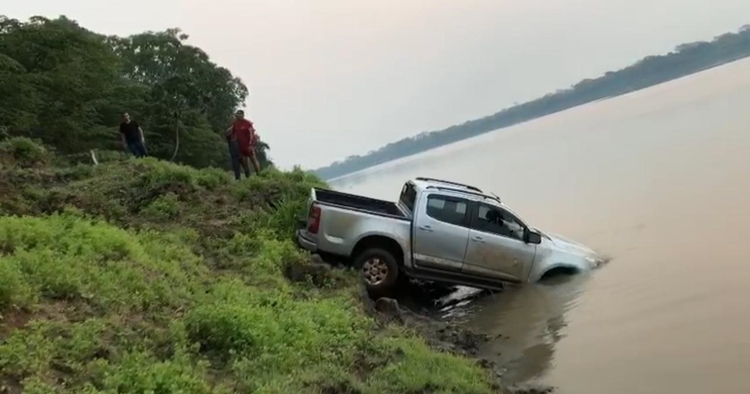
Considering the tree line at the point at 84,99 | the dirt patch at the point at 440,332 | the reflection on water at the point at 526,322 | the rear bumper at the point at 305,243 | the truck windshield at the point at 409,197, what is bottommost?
the reflection on water at the point at 526,322

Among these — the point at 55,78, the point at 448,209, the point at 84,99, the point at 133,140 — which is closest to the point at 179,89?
the point at 84,99

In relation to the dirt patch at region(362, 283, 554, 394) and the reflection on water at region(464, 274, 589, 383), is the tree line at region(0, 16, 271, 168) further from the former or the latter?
the reflection on water at region(464, 274, 589, 383)

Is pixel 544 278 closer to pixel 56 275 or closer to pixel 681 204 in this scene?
pixel 681 204

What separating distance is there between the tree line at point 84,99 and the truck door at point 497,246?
48.9 ft

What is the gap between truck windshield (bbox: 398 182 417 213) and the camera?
12.0 m

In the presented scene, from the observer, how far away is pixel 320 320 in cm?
751

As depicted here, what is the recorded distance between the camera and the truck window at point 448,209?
11.6 meters

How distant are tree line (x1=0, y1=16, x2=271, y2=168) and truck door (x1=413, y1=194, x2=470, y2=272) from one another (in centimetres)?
1433

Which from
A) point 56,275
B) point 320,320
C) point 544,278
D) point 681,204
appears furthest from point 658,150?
point 56,275

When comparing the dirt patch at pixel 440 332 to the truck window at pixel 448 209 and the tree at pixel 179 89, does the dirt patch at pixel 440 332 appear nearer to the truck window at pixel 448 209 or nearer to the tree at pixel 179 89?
the truck window at pixel 448 209

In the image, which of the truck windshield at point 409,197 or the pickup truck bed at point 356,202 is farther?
the pickup truck bed at point 356,202

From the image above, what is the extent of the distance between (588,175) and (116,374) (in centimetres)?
2528

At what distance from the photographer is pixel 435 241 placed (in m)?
11.5

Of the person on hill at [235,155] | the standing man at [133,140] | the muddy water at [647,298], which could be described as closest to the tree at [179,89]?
the standing man at [133,140]
